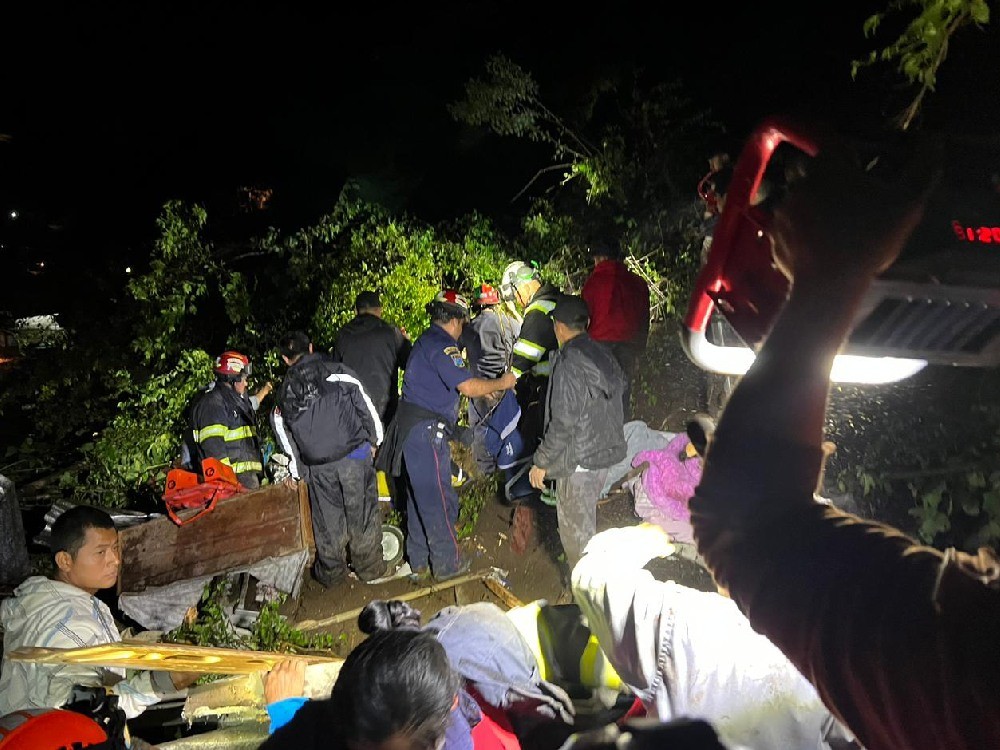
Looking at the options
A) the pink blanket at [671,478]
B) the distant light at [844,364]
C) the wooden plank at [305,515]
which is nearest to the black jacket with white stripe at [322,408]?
the wooden plank at [305,515]

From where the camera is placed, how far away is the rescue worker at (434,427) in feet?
19.1

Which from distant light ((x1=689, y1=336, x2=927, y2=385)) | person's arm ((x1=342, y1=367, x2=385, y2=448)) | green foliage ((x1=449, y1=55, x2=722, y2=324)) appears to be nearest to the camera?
distant light ((x1=689, y1=336, x2=927, y2=385))

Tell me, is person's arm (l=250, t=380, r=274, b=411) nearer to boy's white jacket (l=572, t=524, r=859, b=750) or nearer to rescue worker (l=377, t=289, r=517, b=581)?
rescue worker (l=377, t=289, r=517, b=581)

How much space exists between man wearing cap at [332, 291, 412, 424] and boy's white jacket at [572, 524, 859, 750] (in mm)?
4557

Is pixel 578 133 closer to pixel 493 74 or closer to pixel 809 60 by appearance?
pixel 493 74

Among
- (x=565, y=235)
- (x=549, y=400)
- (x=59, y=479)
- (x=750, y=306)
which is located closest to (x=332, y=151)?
(x=565, y=235)

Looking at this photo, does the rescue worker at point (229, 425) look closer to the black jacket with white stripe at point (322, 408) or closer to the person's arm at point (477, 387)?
the black jacket with white stripe at point (322, 408)

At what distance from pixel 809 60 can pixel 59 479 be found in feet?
34.4

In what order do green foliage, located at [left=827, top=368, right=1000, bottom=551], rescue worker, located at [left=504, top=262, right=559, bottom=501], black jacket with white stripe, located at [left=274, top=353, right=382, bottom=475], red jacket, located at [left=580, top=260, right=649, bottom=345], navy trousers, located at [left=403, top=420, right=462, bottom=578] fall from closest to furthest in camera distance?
1. green foliage, located at [left=827, top=368, right=1000, bottom=551]
2. black jacket with white stripe, located at [left=274, top=353, right=382, bottom=475]
3. navy trousers, located at [left=403, top=420, right=462, bottom=578]
4. red jacket, located at [left=580, top=260, right=649, bottom=345]
5. rescue worker, located at [left=504, top=262, right=559, bottom=501]

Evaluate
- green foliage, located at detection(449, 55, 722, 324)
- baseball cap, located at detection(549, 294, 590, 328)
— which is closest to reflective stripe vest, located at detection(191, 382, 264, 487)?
baseball cap, located at detection(549, 294, 590, 328)

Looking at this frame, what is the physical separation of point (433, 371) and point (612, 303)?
1877 mm

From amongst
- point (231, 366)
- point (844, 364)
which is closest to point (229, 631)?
point (231, 366)

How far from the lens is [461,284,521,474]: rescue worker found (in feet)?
22.7

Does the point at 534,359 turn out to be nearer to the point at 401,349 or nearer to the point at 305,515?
the point at 401,349
